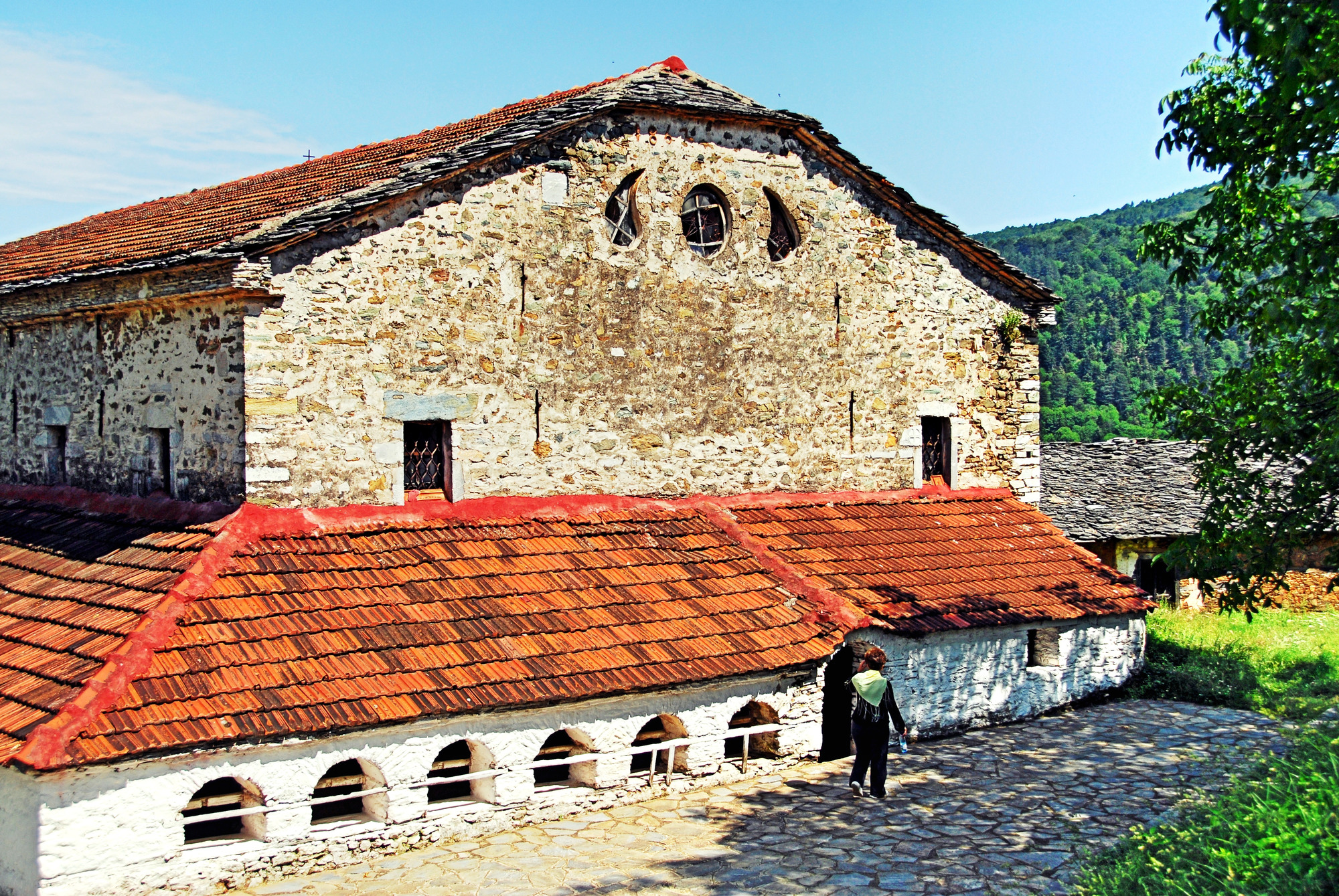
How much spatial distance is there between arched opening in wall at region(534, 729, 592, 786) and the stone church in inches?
2.0

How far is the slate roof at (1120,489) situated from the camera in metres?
20.4

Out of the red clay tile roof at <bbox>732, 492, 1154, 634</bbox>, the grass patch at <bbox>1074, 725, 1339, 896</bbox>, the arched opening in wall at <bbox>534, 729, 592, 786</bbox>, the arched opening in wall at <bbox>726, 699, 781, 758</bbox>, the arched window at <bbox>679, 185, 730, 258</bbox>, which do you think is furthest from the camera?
the arched window at <bbox>679, 185, 730, 258</bbox>

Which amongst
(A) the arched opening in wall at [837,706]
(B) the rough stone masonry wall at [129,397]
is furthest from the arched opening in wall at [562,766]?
(B) the rough stone masonry wall at [129,397]

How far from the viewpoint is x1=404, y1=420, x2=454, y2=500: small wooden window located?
11164 mm

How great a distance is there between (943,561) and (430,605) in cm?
614

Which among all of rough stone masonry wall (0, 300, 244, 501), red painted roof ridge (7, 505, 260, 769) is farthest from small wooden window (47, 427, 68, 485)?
red painted roof ridge (7, 505, 260, 769)

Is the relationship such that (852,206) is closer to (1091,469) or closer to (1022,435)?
(1022,435)

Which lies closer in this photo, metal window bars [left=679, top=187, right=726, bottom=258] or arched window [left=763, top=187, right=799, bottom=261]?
metal window bars [left=679, top=187, right=726, bottom=258]

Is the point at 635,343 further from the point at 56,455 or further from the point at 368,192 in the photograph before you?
the point at 56,455

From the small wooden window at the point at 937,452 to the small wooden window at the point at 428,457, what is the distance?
21.2ft

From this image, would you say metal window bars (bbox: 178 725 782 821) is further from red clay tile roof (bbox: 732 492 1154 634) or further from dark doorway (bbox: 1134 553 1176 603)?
dark doorway (bbox: 1134 553 1176 603)

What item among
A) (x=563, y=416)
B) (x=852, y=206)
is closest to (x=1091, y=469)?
(x=852, y=206)

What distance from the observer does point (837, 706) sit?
11930 millimetres

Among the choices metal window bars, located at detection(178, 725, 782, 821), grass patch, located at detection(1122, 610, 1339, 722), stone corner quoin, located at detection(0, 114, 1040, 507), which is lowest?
grass patch, located at detection(1122, 610, 1339, 722)
